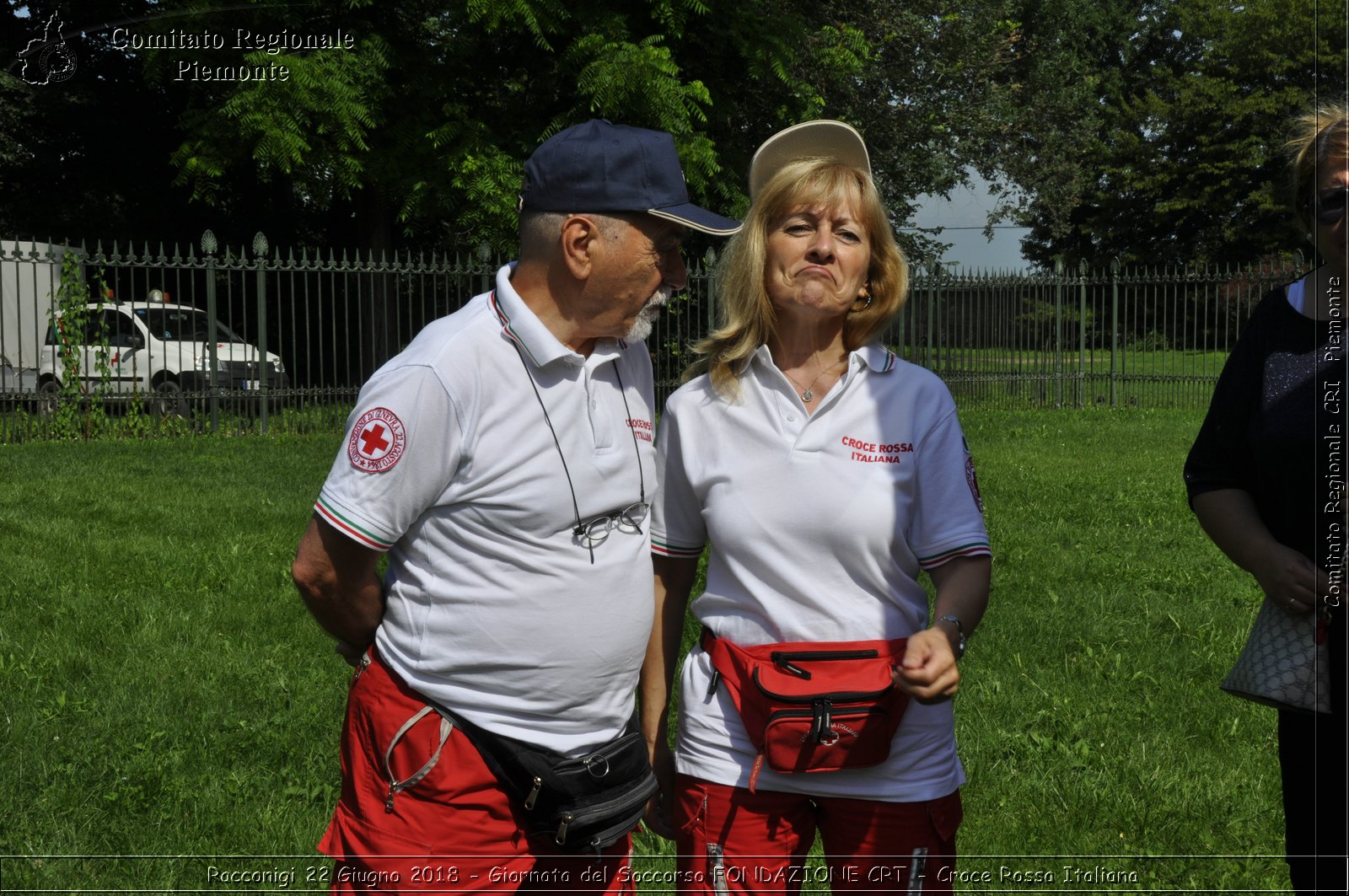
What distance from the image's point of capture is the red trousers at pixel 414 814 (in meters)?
2.18

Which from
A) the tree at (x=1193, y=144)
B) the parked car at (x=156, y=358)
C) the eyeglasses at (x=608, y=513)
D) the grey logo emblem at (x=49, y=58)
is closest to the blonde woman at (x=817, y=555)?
the eyeglasses at (x=608, y=513)

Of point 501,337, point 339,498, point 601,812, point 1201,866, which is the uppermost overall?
point 501,337

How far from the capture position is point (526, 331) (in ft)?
7.33

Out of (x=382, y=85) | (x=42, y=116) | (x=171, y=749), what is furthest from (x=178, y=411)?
(x=42, y=116)

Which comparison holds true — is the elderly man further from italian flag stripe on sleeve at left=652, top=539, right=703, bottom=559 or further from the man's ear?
italian flag stripe on sleeve at left=652, top=539, right=703, bottom=559

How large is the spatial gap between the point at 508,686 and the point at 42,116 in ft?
77.8

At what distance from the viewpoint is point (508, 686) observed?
7.26ft

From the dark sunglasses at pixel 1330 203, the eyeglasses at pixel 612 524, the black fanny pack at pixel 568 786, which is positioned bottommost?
the black fanny pack at pixel 568 786

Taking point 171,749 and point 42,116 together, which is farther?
point 42,116

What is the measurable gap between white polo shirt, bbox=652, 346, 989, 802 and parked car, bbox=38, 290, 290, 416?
11763mm

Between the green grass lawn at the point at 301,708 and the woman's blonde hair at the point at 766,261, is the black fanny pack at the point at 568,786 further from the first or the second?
the green grass lawn at the point at 301,708

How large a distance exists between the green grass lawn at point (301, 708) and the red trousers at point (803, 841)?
1.38 m

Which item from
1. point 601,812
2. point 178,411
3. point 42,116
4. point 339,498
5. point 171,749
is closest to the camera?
point 339,498

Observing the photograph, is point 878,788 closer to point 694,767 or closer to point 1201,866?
point 694,767
